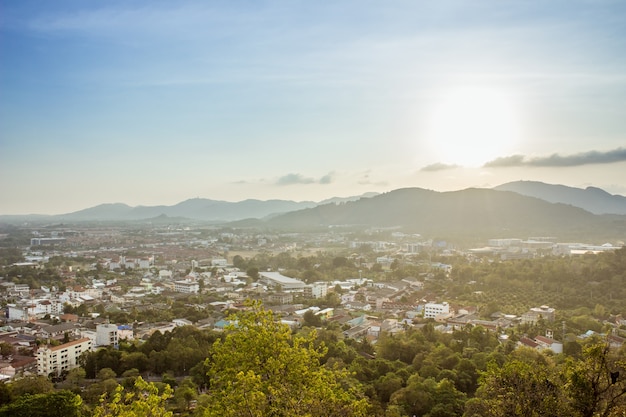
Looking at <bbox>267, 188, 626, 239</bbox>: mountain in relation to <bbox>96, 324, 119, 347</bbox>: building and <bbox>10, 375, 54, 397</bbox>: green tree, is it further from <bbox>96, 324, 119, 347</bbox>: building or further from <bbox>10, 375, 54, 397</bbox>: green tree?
Answer: <bbox>10, 375, 54, 397</bbox>: green tree

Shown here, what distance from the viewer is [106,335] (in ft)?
56.4

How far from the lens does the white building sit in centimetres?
2073

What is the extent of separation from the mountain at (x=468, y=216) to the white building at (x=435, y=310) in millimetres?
40760

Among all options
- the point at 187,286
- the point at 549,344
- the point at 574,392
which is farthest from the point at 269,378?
the point at 187,286

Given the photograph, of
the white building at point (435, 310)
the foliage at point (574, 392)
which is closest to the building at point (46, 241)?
the white building at point (435, 310)

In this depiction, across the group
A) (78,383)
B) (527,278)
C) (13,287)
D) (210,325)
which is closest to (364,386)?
(78,383)

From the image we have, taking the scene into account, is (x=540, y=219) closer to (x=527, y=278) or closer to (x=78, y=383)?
(x=527, y=278)

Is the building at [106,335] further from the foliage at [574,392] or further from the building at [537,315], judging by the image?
the foliage at [574,392]

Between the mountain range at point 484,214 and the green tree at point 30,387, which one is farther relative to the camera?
the mountain range at point 484,214

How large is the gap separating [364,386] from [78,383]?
737 cm

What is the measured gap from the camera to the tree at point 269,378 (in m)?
4.08

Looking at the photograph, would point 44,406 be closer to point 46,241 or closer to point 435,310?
point 435,310

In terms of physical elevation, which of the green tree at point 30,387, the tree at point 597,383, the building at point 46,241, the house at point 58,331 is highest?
the tree at point 597,383

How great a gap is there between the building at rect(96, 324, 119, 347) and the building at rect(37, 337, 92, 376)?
5.17 ft
